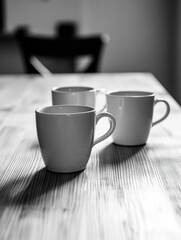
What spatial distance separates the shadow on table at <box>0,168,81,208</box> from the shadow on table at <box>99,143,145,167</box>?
7 centimetres

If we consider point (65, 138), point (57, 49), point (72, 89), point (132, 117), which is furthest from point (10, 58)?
point (65, 138)

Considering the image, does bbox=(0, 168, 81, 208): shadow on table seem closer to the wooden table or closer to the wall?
the wooden table

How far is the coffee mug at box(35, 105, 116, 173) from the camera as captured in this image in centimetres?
58

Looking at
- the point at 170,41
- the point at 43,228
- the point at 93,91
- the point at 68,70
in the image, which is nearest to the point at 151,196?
the point at 43,228

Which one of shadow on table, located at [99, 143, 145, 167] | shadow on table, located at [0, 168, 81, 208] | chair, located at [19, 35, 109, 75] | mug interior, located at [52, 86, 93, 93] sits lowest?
chair, located at [19, 35, 109, 75]

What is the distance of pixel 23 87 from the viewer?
1488 millimetres

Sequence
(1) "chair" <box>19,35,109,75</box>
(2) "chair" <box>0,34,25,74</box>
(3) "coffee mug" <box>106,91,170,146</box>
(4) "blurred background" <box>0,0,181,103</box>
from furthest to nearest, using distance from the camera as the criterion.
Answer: (4) "blurred background" <box>0,0,181,103</box> < (2) "chair" <box>0,34,25,74</box> < (1) "chair" <box>19,35,109,75</box> < (3) "coffee mug" <box>106,91,170,146</box>

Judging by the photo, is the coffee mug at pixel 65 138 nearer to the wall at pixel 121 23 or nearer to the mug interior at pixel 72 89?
the mug interior at pixel 72 89

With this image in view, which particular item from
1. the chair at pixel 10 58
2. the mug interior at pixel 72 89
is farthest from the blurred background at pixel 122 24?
the mug interior at pixel 72 89

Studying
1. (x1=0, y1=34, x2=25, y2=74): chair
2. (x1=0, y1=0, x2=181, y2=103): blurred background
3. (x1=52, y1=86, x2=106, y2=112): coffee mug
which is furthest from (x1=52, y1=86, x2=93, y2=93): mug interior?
(x1=0, y1=0, x2=181, y2=103): blurred background

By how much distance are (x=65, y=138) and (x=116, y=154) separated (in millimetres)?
131

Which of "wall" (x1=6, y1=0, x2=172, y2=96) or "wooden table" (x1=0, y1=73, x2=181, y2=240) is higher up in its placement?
"wooden table" (x1=0, y1=73, x2=181, y2=240)

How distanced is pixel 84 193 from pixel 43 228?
0.35 ft

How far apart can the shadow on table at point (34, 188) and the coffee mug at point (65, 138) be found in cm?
2
